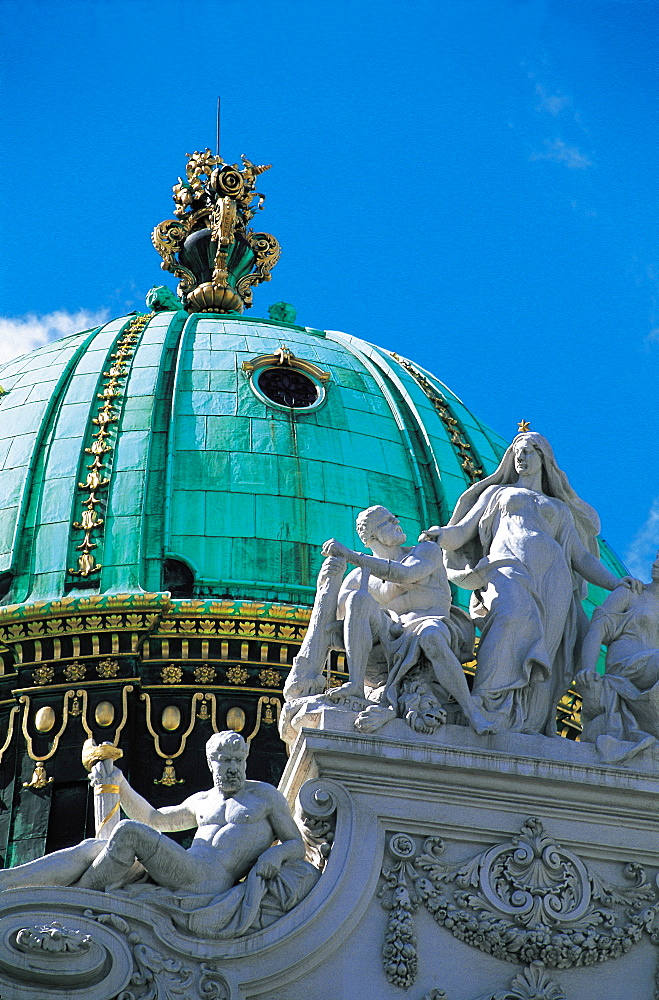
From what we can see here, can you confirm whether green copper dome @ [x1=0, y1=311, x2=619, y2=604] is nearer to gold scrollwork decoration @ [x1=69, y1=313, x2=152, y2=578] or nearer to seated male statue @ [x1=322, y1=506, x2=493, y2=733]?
gold scrollwork decoration @ [x1=69, y1=313, x2=152, y2=578]

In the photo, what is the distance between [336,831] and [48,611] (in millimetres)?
10253

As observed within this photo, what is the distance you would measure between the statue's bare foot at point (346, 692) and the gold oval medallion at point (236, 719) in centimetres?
809

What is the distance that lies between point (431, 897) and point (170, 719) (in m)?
9.40

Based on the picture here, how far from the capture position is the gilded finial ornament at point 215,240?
1499 inches

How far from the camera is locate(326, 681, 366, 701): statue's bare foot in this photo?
20156 mm

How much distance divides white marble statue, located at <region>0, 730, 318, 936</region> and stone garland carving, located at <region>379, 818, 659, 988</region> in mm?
876

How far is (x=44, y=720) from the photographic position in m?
28.3

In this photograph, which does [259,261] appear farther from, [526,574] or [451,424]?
[526,574]

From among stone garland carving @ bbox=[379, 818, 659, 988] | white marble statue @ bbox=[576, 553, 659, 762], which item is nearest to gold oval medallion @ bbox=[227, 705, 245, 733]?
white marble statue @ bbox=[576, 553, 659, 762]

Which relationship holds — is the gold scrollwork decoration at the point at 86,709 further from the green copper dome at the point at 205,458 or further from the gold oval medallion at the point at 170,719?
the green copper dome at the point at 205,458

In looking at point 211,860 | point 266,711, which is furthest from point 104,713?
point 211,860

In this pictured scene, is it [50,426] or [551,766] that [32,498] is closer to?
[50,426]

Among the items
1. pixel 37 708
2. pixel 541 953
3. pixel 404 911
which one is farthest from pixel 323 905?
pixel 37 708

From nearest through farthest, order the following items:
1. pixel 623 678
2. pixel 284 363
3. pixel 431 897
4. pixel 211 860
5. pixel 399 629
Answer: pixel 211 860 → pixel 431 897 → pixel 399 629 → pixel 623 678 → pixel 284 363
